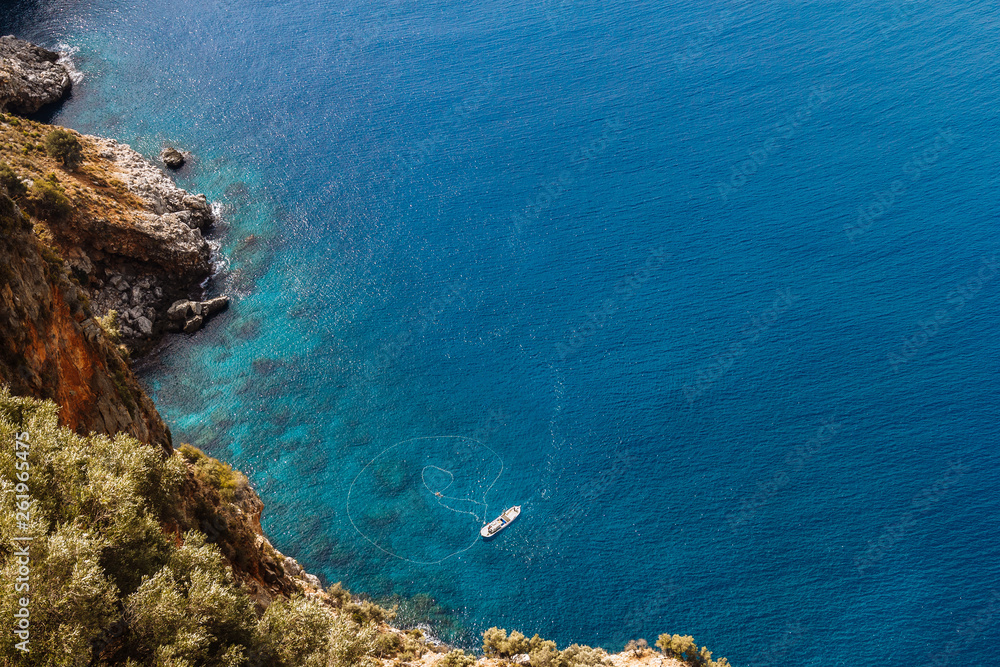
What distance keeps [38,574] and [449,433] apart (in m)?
33.2

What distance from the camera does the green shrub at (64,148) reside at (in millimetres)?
49688

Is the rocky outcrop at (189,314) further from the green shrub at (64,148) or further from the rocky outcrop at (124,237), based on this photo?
the green shrub at (64,148)

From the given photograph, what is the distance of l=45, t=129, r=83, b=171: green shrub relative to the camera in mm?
49688

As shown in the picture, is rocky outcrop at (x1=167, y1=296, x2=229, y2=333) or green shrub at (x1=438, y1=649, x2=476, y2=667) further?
rocky outcrop at (x1=167, y1=296, x2=229, y2=333)

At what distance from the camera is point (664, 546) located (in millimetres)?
41719

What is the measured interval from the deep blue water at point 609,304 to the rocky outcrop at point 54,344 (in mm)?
18619

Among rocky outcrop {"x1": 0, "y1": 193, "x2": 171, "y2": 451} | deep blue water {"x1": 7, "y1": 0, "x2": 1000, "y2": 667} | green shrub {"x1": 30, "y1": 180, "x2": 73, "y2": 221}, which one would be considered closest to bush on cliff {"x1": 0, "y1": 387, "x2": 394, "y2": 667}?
rocky outcrop {"x1": 0, "y1": 193, "x2": 171, "y2": 451}

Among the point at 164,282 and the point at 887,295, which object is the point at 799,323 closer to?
the point at 887,295

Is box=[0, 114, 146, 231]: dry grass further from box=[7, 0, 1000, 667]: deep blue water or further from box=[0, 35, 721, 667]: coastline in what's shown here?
box=[7, 0, 1000, 667]: deep blue water

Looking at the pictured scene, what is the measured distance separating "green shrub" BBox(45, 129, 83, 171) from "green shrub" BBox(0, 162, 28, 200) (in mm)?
7092

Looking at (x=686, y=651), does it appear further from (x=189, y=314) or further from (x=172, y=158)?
(x=172, y=158)

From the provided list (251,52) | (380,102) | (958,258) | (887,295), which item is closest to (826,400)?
(887,295)

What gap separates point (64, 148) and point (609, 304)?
42.2 metres

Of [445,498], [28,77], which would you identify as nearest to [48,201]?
[445,498]
